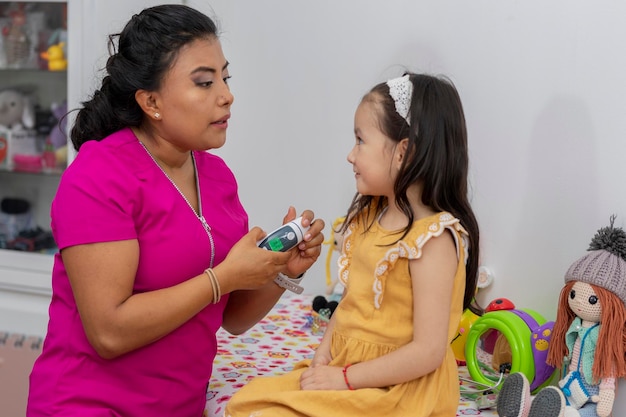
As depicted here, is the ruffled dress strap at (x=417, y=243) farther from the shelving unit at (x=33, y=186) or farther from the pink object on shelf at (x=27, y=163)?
the pink object on shelf at (x=27, y=163)

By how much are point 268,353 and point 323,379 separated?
56 cm

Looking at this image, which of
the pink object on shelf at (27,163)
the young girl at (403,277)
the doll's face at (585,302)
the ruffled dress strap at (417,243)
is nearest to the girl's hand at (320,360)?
the young girl at (403,277)

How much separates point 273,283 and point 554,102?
2.35 ft

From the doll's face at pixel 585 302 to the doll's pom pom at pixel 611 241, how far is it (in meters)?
0.09

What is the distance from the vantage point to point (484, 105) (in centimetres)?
182

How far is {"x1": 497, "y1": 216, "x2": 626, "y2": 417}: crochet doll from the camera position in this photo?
137 centimetres

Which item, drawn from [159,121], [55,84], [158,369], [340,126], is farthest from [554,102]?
[55,84]

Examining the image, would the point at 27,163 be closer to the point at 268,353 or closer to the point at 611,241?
the point at 268,353

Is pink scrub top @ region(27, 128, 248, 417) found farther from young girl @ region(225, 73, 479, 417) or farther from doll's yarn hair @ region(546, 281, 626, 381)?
doll's yarn hair @ region(546, 281, 626, 381)

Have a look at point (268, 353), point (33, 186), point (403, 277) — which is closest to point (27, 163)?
point (33, 186)

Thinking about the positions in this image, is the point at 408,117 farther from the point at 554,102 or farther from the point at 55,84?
the point at 55,84

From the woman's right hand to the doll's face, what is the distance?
535 millimetres

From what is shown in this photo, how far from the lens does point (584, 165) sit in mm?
1620

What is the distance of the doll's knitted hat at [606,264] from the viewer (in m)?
1.38
